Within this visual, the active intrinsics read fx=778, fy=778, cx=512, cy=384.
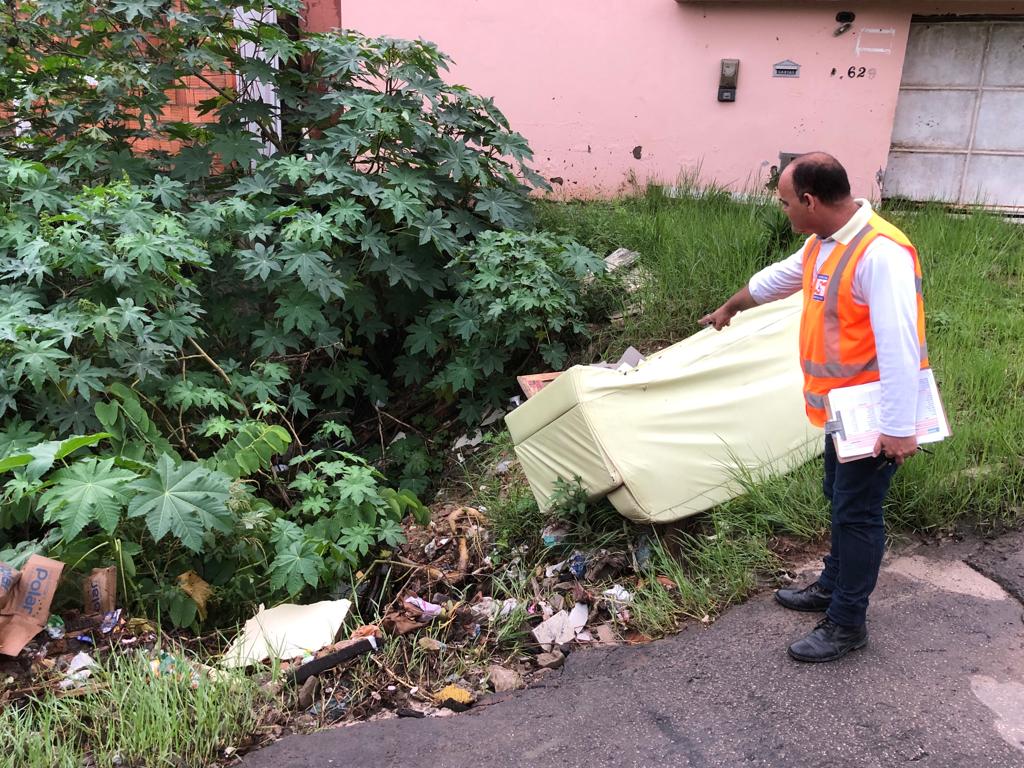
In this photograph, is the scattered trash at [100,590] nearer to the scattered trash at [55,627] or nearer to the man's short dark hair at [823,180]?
the scattered trash at [55,627]

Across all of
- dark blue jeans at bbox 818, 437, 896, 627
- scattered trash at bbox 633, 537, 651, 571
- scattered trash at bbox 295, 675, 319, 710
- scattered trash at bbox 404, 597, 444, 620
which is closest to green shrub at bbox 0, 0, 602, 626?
scattered trash at bbox 404, 597, 444, 620

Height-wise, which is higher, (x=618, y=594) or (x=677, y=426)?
(x=677, y=426)

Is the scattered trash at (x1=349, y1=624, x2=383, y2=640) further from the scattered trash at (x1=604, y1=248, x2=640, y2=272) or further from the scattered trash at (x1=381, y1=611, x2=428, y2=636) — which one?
the scattered trash at (x1=604, y1=248, x2=640, y2=272)

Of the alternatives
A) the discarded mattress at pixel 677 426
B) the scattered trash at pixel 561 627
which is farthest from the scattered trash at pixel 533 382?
the scattered trash at pixel 561 627

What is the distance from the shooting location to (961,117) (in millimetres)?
6188

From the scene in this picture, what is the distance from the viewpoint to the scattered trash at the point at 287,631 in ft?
9.57

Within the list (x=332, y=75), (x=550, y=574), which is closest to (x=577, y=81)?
(x=332, y=75)

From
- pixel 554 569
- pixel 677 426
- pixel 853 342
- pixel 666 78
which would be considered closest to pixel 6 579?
pixel 554 569

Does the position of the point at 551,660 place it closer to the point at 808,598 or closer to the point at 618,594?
the point at 618,594

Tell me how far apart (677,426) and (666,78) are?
160 inches

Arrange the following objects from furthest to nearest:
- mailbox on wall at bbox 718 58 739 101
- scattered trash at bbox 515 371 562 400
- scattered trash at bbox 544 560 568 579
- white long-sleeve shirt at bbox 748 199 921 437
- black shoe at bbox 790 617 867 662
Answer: mailbox on wall at bbox 718 58 739 101
scattered trash at bbox 515 371 562 400
scattered trash at bbox 544 560 568 579
black shoe at bbox 790 617 867 662
white long-sleeve shirt at bbox 748 199 921 437

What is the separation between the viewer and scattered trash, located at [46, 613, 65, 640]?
2.84 m

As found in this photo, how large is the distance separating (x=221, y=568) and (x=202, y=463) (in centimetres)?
49

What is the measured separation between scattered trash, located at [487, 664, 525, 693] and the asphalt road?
0.27ft
